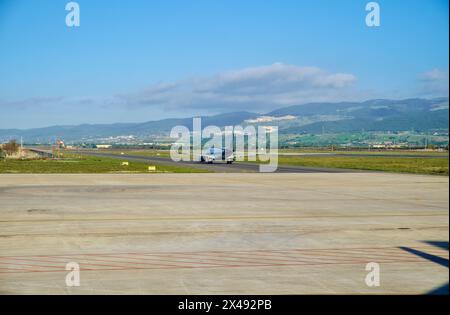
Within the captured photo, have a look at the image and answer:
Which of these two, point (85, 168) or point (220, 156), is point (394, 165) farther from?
point (85, 168)

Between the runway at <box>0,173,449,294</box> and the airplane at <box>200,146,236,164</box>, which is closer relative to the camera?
the runway at <box>0,173,449,294</box>

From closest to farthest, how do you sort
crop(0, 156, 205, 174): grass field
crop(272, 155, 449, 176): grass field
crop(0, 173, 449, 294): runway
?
crop(0, 173, 449, 294): runway
crop(0, 156, 205, 174): grass field
crop(272, 155, 449, 176): grass field

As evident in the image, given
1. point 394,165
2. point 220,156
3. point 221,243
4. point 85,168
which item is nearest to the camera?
point 221,243

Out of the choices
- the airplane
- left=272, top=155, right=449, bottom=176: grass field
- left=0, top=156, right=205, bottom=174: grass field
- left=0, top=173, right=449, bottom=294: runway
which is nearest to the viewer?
left=0, top=173, right=449, bottom=294: runway

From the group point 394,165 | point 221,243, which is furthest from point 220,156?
point 221,243

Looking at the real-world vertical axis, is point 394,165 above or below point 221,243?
above

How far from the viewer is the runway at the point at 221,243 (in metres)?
11.1

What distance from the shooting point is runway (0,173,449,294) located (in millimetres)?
11062

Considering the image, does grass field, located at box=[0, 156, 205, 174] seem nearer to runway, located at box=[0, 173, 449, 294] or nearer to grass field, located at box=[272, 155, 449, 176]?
grass field, located at box=[272, 155, 449, 176]

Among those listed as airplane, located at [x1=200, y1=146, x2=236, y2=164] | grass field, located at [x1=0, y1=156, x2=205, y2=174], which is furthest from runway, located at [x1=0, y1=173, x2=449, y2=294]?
airplane, located at [x1=200, y1=146, x2=236, y2=164]

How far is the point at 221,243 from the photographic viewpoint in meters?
15.6

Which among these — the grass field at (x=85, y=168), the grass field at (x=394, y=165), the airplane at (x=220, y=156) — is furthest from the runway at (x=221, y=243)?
the airplane at (x=220, y=156)
